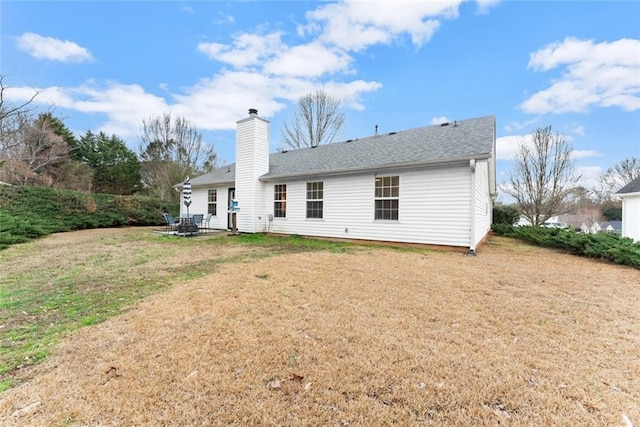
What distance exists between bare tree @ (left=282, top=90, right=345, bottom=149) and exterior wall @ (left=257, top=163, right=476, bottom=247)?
46.2 feet

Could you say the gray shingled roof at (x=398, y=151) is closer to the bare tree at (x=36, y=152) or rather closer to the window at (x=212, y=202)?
the window at (x=212, y=202)

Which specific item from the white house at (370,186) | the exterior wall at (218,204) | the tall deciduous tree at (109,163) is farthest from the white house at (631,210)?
the tall deciduous tree at (109,163)

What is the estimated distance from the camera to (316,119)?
24531 mm

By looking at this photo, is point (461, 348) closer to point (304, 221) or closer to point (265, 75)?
point (304, 221)

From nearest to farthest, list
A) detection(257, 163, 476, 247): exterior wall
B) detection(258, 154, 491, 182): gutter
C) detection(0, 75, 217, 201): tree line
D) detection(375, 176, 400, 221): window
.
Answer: detection(258, 154, 491, 182): gutter < detection(257, 163, 476, 247): exterior wall < detection(375, 176, 400, 221): window < detection(0, 75, 217, 201): tree line

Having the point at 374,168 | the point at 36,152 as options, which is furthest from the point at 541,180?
the point at 36,152

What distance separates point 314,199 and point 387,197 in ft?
10.2

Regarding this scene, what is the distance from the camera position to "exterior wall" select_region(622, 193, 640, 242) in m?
11.3

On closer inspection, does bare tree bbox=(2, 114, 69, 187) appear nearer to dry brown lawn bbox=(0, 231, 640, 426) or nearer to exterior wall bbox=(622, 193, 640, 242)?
→ dry brown lawn bbox=(0, 231, 640, 426)

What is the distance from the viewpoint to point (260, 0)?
10.7 m

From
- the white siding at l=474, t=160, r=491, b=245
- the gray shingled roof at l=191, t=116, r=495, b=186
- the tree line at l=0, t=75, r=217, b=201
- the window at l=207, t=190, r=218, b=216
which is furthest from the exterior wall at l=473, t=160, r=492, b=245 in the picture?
the tree line at l=0, t=75, r=217, b=201

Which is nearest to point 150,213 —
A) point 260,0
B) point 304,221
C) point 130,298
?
point 304,221

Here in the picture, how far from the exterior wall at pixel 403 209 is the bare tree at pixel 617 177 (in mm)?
25341

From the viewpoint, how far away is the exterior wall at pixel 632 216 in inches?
446
